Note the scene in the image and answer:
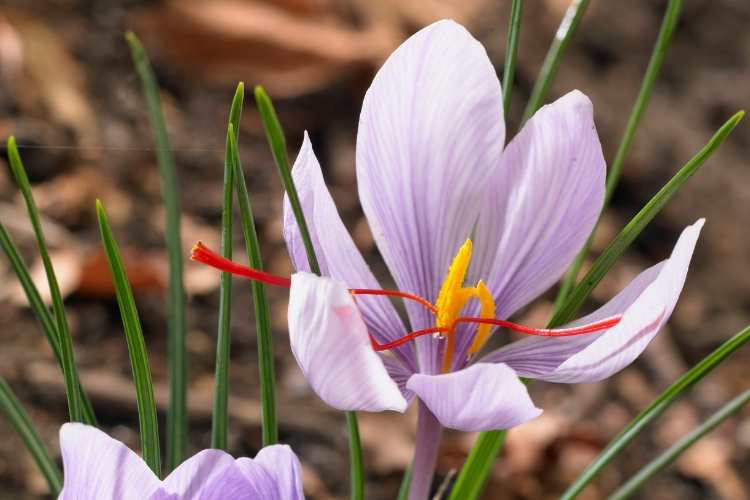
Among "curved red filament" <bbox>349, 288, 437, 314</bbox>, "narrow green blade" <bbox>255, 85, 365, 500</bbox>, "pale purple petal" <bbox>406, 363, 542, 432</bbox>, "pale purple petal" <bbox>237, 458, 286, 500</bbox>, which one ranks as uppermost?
"narrow green blade" <bbox>255, 85, 365, 500</bbox>

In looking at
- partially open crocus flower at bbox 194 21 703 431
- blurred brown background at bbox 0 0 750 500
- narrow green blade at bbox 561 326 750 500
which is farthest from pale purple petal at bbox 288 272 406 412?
blurred brown background at bbox 0 0 750 500

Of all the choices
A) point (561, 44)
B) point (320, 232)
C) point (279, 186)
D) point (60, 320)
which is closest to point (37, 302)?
point (60, 320)

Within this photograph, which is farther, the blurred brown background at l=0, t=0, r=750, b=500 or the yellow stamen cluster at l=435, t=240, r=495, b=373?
the blurred brown background at l=0, t=0, r=750, b=500

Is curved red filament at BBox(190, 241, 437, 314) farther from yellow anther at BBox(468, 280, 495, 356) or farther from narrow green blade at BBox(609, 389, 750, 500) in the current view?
narrow green blade at BBox(609, 389, 750, 500)

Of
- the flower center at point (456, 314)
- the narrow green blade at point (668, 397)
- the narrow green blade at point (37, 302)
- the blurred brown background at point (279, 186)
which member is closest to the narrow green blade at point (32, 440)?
the narrow green blade at point (37, 302)

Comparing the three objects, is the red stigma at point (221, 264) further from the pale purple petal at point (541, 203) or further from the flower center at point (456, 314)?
the pale purple petal at point (541, 203)

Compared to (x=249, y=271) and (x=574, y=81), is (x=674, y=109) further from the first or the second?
(x=249, y=271)
